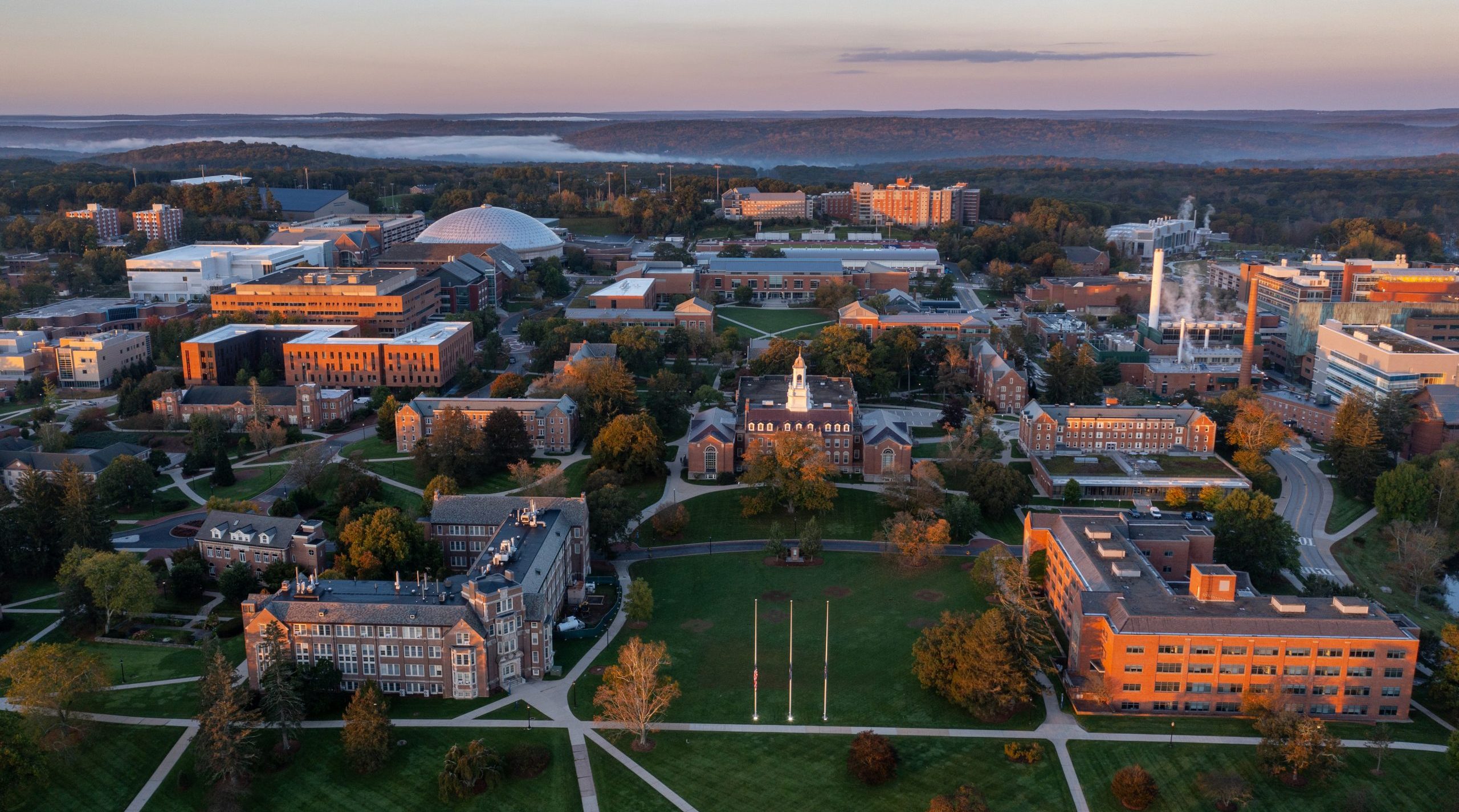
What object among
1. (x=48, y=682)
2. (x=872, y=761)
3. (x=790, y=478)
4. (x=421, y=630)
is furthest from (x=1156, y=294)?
(x=48, y=682)

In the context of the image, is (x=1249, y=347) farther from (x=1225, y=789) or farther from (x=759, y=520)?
(x=1225, y=789)

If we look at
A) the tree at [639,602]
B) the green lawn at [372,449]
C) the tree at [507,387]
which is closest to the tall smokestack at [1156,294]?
the tree at [507,387]

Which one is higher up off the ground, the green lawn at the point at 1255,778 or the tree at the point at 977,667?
the tree at the point at 977,667

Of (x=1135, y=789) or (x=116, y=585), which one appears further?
(x=116, y=585)

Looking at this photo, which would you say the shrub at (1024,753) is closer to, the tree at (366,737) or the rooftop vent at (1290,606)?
the rooftop vent at (1290,606)

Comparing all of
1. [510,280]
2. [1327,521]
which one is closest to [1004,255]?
[510,280]

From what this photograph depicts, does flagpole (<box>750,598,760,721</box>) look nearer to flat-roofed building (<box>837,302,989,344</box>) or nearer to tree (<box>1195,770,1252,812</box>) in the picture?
tree (<box>1195,770,1252,812</box>)
